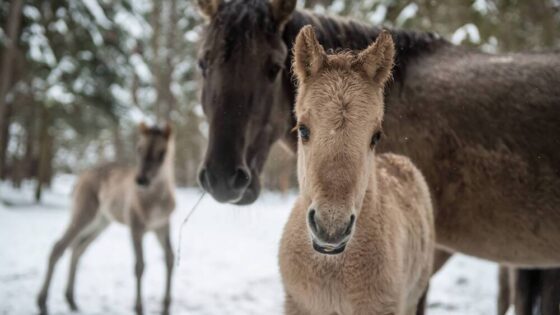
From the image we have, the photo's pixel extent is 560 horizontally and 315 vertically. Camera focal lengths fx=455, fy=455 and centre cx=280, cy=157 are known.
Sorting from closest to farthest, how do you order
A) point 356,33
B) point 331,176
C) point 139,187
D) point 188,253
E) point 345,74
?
point 331,176, point 345,74, point 356,33, point 139,187, point 188,253

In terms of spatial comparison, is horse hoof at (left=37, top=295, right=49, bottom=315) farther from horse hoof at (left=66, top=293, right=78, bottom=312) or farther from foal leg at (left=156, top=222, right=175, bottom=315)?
foal leg at (left=156, top=222, right=175, bottom=315)

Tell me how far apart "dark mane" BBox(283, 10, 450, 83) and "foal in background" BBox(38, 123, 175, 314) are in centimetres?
427

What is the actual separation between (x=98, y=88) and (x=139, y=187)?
7.75 meters

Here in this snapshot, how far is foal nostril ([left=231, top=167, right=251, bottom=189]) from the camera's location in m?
2.55

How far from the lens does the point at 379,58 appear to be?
2002mm

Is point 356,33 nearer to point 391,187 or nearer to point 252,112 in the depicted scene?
point 252,112

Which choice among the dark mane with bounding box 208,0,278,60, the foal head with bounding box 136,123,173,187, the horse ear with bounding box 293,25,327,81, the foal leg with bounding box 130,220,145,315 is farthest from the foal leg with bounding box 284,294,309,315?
the foal head with bounding box 136,123,173,187

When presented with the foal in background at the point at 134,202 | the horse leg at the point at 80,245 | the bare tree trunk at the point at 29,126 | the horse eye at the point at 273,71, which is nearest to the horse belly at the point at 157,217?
the foal in background at the point at 134,202

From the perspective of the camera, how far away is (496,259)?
8.99 feet

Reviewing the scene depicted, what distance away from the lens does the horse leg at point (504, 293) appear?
4477 millimetres

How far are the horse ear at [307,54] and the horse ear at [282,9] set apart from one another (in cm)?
89

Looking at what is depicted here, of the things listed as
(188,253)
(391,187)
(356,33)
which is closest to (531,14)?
(356,33)

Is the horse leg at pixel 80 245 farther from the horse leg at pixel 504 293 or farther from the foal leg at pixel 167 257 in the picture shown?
the horse leg at pixel 504 293

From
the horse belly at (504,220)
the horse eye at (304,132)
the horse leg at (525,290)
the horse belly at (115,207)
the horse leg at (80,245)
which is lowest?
the horse leg at (80,245)
